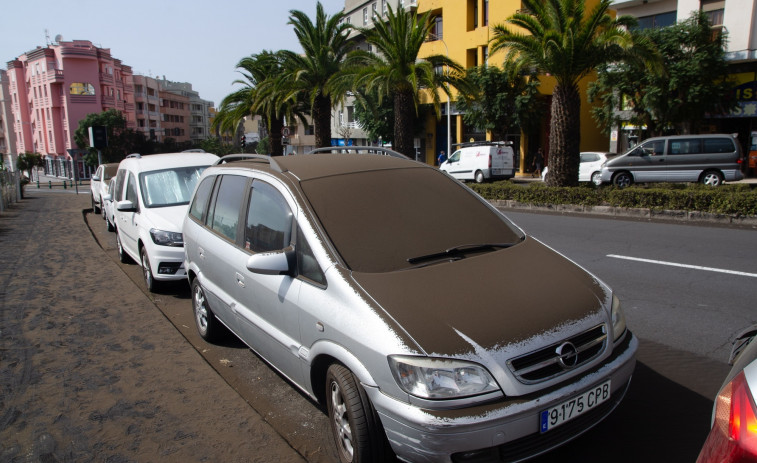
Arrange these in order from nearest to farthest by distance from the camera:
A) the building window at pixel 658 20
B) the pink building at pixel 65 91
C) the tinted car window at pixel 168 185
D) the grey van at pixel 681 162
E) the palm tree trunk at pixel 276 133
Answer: the tinted car window at pixel 168 185
the grey van at pixel 681 162
the building window at pixel 658 20
the palm tree trunk at pixel 276 133
the pink building at pixel 65 91

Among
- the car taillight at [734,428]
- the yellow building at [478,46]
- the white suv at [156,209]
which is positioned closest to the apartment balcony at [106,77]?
the yellow building at [478,46]

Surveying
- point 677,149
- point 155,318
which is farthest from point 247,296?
point 677,149

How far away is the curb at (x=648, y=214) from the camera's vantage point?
37.0 ft

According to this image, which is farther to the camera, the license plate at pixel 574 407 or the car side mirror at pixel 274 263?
the car side mirror at pixel 274 263

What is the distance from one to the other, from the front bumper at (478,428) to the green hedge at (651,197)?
10.7m

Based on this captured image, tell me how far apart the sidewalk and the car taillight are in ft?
7.51

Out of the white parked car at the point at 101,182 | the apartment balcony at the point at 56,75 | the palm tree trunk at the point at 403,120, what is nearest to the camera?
the white parked car at the point at 101,182

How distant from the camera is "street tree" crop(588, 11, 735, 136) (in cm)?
2344

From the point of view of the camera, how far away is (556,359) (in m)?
2.70

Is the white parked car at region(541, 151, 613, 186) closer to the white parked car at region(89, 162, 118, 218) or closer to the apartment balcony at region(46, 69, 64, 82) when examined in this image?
the white parked car at region(89, 162, 118, 218)

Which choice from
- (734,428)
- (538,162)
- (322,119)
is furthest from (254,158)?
(538,162)

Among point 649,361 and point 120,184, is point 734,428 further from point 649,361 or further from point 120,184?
point 120,184

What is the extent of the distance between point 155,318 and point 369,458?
4126mm

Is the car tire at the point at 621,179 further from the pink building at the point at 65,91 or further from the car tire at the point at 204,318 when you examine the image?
the pink building at the point at 65,91
